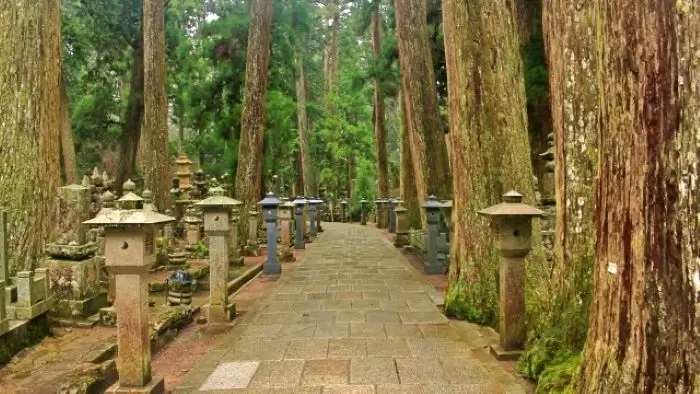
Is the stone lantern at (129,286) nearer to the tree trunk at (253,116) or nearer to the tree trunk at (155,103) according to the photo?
the tree trunk at (253,116)

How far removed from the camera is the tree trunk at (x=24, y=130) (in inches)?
255

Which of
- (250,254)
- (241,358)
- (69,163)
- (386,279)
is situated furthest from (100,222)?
(69,163)

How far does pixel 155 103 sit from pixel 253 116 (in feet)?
8.28

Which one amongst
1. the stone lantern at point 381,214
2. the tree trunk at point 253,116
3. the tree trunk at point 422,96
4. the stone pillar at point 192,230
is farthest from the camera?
the stone lantern at point 381,214

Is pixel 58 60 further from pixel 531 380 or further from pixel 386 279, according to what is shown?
pixel 531 380

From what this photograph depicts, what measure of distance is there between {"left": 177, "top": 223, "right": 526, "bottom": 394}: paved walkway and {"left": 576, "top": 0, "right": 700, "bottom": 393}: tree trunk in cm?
159

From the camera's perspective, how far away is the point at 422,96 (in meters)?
12.8

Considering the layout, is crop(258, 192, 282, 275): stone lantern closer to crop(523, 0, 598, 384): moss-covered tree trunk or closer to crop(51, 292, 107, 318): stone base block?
crop(51, 292, 107, 318): stone base block

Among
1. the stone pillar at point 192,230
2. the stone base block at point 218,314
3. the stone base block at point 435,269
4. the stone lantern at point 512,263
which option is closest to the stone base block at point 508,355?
the stone lantern at point 512,263

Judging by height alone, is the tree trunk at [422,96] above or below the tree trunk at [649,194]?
above

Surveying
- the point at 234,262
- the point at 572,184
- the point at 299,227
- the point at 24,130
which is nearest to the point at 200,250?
the point at 234,262

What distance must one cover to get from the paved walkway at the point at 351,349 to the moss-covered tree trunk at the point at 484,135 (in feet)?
1.72

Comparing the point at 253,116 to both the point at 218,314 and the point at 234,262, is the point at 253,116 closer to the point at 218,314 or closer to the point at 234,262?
the point at 234,262

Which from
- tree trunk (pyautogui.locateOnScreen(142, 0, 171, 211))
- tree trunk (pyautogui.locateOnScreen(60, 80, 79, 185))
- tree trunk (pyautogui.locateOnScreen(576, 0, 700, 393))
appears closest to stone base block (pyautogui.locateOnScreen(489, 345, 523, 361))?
tree trunk (pyautogui.locateOnScreen(576, 0, 700, 393))
